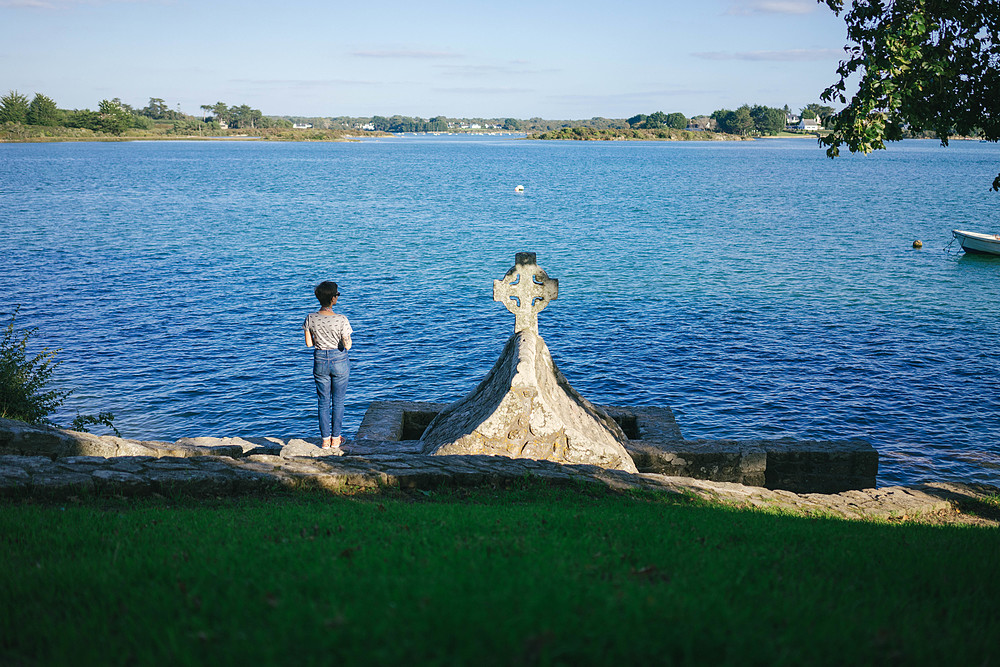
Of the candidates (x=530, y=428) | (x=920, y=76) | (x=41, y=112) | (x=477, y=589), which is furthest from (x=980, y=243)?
(x=41, y=112)

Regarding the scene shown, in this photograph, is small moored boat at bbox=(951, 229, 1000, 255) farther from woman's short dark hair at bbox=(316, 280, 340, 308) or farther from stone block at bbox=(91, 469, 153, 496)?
stone block at bbox=(91, 469, 153, 496)

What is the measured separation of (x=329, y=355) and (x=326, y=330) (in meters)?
0.38

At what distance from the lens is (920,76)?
8062mm

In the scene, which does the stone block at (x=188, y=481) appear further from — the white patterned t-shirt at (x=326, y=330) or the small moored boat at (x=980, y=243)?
the small moored boat at (x=980, y=243)

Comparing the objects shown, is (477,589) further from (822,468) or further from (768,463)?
(822,468)

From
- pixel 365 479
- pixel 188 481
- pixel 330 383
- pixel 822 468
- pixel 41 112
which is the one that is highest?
pixel 41 112

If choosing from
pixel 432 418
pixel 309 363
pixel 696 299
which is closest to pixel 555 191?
pixel 696 299

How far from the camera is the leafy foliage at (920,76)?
784cm

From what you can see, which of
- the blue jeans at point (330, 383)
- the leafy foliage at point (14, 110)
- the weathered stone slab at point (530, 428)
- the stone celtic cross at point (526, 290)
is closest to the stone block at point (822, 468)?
the weathered stone slab at point (530, 428)

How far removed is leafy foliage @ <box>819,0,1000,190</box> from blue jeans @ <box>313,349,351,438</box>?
6968 mm

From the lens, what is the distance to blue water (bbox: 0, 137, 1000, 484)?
54.0 feet

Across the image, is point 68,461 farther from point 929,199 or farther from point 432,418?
point 929,199

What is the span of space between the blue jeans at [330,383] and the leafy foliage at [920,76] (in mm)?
6968

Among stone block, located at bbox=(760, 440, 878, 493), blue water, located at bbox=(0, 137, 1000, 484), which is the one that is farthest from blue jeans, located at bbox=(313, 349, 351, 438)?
blue water, located at bbox=(0, 137, 1000, 484)
